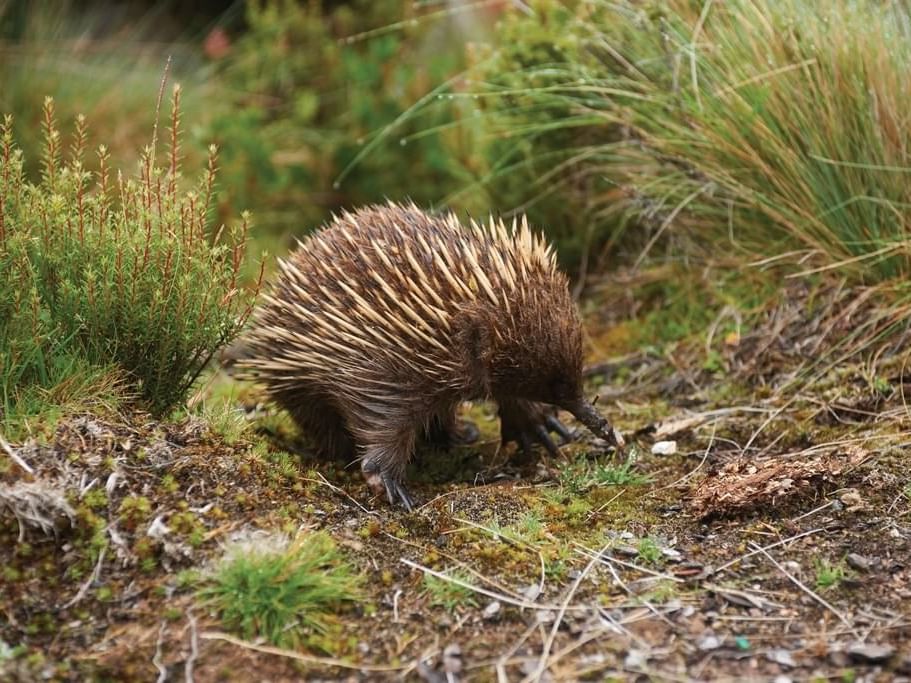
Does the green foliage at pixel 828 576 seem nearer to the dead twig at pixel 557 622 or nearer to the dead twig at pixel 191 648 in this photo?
the dead twig at pixel 557 622

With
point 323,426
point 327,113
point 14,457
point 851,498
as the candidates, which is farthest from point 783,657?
point 327,113

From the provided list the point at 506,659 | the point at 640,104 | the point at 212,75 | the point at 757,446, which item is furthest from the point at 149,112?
the point at 506,659

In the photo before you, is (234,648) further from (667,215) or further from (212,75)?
(212,75)

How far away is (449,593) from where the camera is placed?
337cm

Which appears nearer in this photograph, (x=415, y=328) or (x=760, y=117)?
(x=415, y=328)

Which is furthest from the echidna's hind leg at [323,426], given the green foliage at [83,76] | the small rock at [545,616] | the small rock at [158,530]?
the green foliage at [83,76]

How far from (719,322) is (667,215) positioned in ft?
2.11

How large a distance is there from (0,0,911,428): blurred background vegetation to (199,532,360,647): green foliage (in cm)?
201

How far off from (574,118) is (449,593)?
10.5ft

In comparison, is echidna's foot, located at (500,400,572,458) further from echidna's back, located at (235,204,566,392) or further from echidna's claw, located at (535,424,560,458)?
echidna's back, located at (235,204,566,392)

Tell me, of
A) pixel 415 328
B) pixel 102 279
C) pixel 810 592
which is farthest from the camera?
pixel 415 328

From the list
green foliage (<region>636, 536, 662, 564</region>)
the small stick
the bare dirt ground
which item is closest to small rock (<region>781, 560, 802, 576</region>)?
the bare dirt ground

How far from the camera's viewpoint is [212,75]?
342 inches

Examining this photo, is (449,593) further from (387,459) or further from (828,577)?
(828,577)
